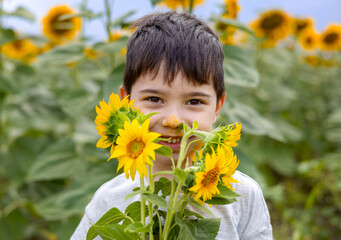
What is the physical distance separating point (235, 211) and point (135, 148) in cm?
37

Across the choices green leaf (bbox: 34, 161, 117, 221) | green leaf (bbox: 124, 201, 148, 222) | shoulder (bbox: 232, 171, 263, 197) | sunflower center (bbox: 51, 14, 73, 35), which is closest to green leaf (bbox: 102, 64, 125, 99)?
green leaf (bbox: 34, 161, 117, 221)

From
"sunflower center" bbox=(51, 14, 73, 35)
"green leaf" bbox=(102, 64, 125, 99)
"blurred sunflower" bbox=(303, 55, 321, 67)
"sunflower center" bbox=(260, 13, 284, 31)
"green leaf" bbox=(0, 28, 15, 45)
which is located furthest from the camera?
"blurred sunflower" bbox=(303, 55, 321, 67)

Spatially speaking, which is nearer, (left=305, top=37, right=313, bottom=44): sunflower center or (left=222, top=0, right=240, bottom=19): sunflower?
(left=222, top=0, right=240, bottom=19): sunflower

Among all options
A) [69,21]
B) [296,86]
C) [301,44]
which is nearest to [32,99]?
[69,21]

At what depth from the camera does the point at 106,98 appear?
1.16 meters

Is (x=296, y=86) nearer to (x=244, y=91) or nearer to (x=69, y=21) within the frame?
(x=244, y=91)

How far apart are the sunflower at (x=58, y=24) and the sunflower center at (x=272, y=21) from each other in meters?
0.95

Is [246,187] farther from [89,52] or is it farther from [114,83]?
[89,52]

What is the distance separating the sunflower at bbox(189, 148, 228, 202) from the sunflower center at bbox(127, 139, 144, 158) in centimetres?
7

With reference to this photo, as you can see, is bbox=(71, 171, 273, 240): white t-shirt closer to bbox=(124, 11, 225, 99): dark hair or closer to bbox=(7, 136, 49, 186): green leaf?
bbox=(124, 11, 225, 99): dark hair

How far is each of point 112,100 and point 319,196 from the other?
2021 mm

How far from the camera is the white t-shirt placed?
82 centimetres

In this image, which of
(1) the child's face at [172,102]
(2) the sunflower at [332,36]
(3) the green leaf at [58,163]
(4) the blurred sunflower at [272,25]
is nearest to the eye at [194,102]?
(1) the child's face at [172,102]

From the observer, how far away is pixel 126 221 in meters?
0.63
